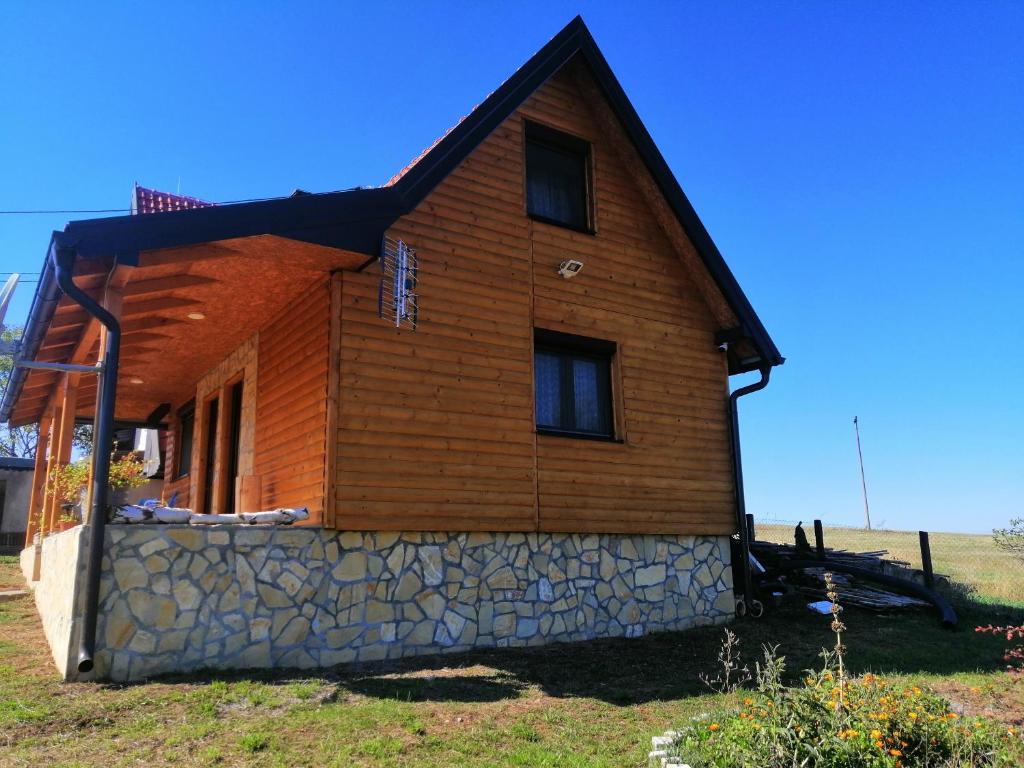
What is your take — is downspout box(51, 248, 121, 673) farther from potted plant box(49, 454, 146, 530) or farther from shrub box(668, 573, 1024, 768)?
shrub box(668, 573, 1024, 768)

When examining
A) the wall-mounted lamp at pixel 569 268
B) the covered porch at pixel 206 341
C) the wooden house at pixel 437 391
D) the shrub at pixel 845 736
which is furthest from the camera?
the wall-mounted lamp at pixel 569 268

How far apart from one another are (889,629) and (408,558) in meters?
6.29

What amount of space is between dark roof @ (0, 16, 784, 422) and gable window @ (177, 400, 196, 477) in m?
2.80

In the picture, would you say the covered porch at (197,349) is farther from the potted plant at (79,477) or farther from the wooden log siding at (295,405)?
the potted plant at (79,477)

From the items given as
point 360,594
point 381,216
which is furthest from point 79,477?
point 381,216

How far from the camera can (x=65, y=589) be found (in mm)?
6469

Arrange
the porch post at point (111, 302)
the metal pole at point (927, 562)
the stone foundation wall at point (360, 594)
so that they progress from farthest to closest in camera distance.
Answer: the metal pole at point (927, 562), the porch post at point (111, 302), the stone foundation wall at point (360, 594)

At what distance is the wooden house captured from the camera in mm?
6707

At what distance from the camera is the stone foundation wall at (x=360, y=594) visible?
20.8 feet

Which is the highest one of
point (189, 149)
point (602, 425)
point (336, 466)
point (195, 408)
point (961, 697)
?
point (189, 149)

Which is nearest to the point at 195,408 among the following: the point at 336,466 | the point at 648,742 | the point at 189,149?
the point at 189,149

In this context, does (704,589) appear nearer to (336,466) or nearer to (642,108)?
(336,466)

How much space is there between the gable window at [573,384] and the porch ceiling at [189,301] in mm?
2864

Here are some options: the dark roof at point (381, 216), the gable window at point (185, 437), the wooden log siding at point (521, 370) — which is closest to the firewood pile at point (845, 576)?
the wooden log siding at point (521, 370)
